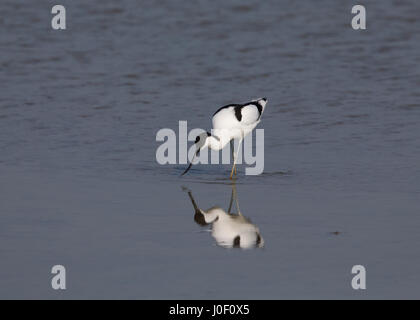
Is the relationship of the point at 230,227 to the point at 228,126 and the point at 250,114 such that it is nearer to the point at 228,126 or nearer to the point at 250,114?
the point at 228,126

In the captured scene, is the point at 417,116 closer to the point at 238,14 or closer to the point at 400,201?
the point at 400,201

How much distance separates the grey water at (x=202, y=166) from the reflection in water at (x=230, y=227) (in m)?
0.10

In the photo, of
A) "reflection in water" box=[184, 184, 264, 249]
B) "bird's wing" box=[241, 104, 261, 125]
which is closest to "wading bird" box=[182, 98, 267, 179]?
"bird's wing" box=[241, 104, 261, 125]

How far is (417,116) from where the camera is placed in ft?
39.1

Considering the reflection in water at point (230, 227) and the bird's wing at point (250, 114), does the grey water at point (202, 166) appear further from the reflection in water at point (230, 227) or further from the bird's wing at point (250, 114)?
the bird's wing at point (250, 114)

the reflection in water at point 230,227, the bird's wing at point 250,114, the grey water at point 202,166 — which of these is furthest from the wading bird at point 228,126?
the reflection in water at point 230,227

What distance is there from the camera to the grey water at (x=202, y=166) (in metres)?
6.41

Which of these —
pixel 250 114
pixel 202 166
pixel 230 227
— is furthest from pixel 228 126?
pixel 230 227

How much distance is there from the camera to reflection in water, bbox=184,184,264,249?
7.09 metres

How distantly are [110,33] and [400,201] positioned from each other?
10.4 m

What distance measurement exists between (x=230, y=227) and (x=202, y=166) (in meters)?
2.48

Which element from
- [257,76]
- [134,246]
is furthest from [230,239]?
[257,76]

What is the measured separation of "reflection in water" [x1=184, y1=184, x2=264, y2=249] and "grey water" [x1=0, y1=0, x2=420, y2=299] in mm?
95

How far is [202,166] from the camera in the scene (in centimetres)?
1004
